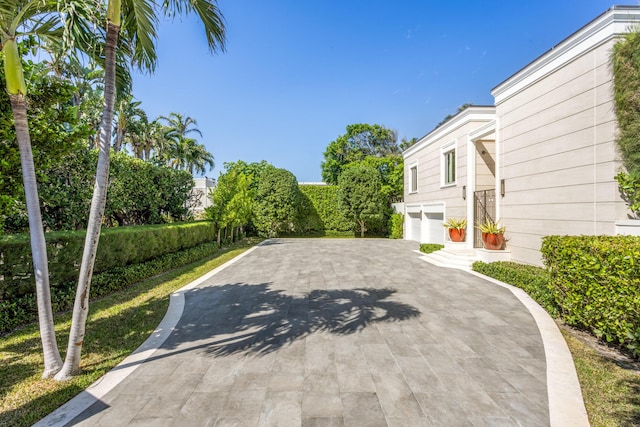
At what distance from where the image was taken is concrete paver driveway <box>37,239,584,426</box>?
2.51 meters

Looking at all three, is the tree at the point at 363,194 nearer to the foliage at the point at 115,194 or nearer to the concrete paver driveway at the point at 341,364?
the foliage at the point at 115,194

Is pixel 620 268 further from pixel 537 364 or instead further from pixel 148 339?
pixel 148 339

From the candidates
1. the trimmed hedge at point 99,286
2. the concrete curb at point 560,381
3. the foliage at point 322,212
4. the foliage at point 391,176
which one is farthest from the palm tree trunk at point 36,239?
the foliage at point 391,176

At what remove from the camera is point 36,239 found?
3109mm

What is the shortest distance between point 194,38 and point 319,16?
8.24 m

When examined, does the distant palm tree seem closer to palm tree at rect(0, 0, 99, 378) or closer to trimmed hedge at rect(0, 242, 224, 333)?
trimmed hedge at rect(0, 242, 224, 333)

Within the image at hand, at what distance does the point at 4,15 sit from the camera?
3.27 metres

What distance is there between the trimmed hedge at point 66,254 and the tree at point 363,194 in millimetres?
12742

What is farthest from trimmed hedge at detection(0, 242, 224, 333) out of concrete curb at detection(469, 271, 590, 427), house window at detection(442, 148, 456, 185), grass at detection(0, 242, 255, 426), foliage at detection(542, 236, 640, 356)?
house window at detection(442, 148, 456, 185)

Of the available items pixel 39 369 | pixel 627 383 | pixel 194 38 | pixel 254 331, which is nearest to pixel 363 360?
pixel 254 331

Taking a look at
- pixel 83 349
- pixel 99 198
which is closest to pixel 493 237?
pixel 99 198

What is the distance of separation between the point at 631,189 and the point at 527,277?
8.12ft

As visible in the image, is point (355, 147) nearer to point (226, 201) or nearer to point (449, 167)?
point (449, 167)

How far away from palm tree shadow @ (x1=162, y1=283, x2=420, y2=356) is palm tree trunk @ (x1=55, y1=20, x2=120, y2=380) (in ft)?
3.44
